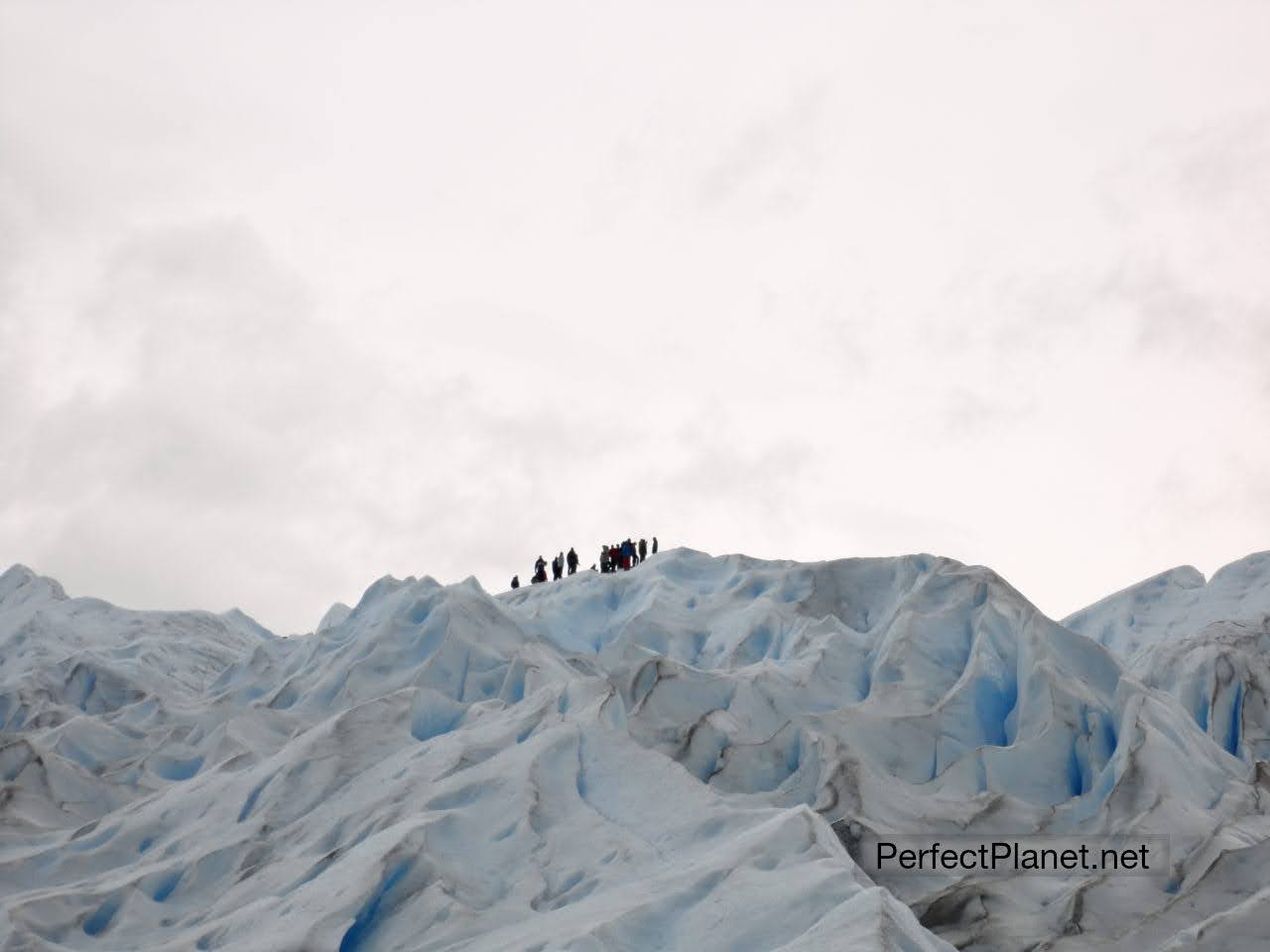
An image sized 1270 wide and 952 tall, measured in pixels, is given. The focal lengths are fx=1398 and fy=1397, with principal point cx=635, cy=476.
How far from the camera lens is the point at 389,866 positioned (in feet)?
48.3

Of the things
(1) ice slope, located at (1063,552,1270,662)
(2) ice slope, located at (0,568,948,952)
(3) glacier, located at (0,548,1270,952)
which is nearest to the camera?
(2) ice slope, located at (0,568,948,952)

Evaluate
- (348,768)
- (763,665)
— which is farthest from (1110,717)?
(348,768)

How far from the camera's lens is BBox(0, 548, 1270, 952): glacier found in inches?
554

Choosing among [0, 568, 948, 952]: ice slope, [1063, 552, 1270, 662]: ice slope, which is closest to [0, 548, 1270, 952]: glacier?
[0, 568, 948, 952]: ice slope

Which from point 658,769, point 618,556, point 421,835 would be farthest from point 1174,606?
point 421,835

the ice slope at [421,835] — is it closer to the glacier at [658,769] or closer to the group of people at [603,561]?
the glacier at [658,769]

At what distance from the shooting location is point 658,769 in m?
16.9

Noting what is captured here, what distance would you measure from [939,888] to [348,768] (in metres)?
8.50

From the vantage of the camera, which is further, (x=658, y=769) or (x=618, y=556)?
(x=618, y=556)

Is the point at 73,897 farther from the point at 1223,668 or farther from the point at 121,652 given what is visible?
the point at 121,652

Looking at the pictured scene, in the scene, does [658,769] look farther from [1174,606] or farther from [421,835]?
[1174,606]

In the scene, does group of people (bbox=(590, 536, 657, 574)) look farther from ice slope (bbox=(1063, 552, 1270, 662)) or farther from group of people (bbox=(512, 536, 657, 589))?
ice slope (bbox=(1063, 552, 1270, 662))

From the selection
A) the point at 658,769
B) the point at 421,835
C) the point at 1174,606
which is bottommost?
the point at 421,835

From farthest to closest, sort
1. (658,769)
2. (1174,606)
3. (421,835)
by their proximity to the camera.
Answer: (1174,606) < (658,769) < (421,835)
